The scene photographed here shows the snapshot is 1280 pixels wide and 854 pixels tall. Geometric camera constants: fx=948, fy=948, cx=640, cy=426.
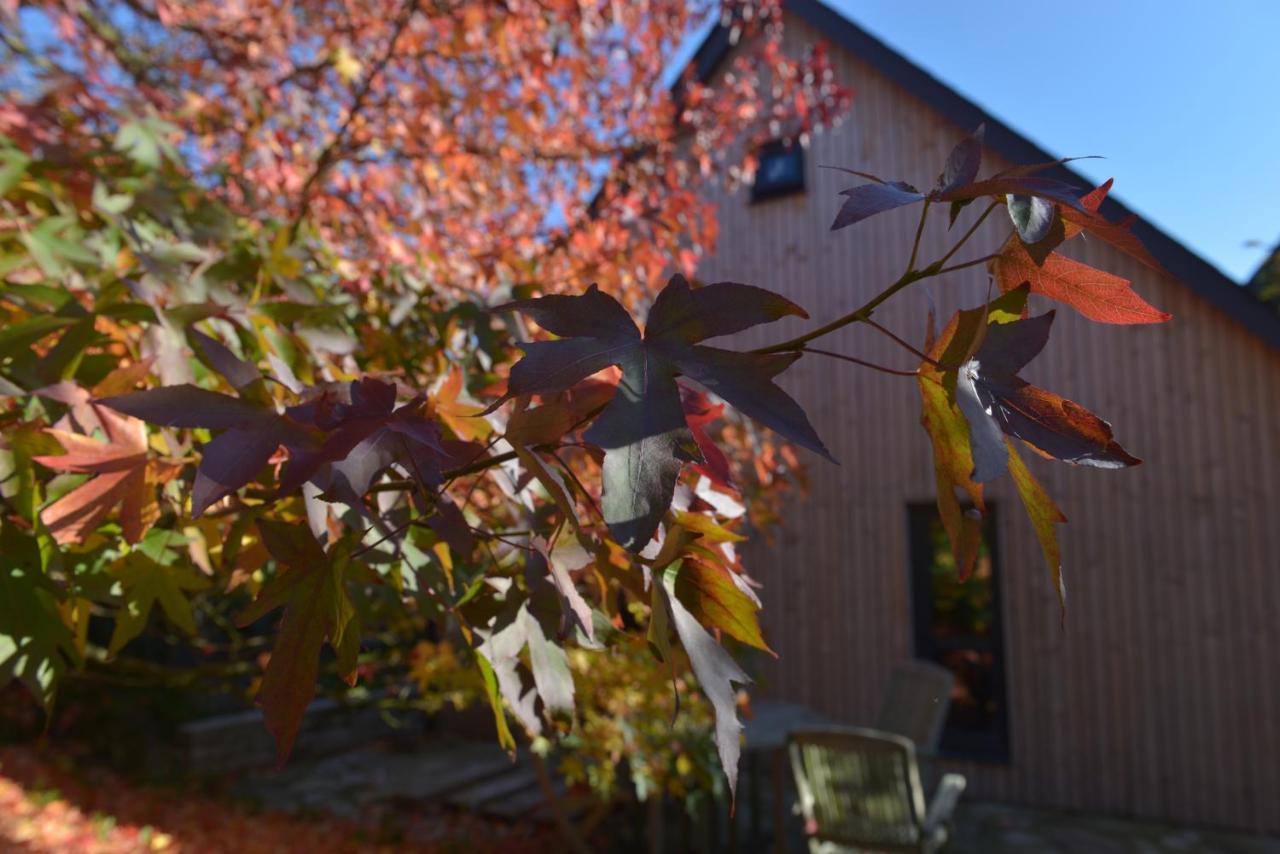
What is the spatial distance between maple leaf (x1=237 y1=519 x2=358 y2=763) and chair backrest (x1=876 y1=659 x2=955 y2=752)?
14.8ft

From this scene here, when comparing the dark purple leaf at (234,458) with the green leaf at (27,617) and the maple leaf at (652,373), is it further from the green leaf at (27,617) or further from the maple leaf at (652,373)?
the green leaf at (27,617)

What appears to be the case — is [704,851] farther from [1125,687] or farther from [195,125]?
[195,125]

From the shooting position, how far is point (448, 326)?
76.3 inches

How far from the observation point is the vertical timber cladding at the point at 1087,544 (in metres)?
5.79

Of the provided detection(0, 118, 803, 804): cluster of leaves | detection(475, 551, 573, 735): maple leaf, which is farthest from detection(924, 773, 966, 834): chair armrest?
detection(475, 551, 573, 735): maple leaf

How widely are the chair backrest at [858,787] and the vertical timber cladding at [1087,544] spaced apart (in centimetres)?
257

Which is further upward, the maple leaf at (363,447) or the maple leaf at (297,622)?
the maple leaf at (363,447)

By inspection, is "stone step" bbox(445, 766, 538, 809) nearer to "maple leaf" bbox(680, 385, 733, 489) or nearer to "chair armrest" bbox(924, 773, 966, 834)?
"chair armrest" bbox(924, 773, 966, 834)

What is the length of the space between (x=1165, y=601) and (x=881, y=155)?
374cm

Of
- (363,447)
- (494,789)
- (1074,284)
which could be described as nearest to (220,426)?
(363,447)

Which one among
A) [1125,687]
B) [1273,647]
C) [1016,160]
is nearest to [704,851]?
[1125,687]

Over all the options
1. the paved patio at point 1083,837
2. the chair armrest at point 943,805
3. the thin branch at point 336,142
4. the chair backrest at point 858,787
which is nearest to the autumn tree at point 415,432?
the thin branch at point 336,142

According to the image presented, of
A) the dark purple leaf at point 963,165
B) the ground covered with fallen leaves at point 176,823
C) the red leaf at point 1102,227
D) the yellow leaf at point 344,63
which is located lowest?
the ground covered with fallen leaves at point 176,823

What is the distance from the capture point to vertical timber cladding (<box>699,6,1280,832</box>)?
228 inches
